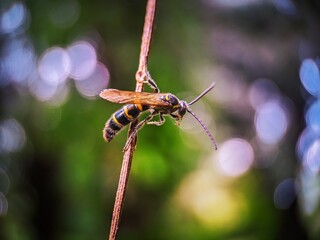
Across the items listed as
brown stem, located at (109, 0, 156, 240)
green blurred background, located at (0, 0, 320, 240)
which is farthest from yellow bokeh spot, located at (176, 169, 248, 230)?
brown stem, located at (109, 0, 156, 240)

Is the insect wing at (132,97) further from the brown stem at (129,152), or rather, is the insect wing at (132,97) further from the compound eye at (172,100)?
the brown stem at (129,152)

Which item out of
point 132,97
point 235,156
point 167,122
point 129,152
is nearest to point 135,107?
point 132,97

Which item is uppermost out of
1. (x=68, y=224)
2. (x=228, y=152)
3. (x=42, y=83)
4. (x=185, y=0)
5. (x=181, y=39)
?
(x=185, y=0)

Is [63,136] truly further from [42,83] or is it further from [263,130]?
[263,130]

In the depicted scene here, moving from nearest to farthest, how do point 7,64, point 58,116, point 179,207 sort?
point 179,207, point 58,116, point 7,64

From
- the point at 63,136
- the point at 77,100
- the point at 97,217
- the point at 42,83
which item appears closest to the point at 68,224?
the point at 97,217

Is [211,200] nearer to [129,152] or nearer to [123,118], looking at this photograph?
[123,118]
